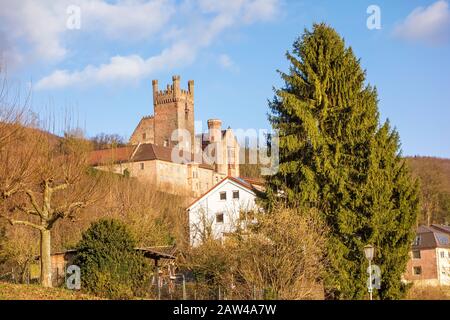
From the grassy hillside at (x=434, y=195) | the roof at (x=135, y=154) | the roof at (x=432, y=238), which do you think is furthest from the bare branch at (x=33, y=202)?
the roof at (x=135, y=154)

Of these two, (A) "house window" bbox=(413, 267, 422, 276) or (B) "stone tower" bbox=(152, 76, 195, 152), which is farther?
(B) "stone tower" bbox=(152, 76, 195, 152)

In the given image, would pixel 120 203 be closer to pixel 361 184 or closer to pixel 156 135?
pixel 361 184

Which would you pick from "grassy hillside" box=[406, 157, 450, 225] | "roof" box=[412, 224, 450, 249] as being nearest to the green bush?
"roof" box=[412, 224, 450, 249]

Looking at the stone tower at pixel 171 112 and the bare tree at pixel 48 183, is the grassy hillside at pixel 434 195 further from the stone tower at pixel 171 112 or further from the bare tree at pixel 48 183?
the bare tree at pixel 48 183

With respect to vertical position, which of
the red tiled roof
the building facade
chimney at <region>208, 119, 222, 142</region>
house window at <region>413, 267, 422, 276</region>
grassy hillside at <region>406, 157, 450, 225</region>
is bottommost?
house window at <region>413, 267, 422, 276</region>

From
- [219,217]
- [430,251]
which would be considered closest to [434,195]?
[430,251]

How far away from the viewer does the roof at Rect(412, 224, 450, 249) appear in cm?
6019

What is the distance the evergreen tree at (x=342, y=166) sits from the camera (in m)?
25.2

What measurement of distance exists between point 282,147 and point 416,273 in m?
39.6

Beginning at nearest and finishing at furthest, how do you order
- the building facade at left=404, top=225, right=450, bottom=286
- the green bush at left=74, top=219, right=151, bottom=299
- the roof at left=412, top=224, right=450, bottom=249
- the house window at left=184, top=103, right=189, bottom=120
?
the green bush at left=74, top=219, right=151, bottom=299 < the building facade at left=404, top=225, right=450, bottom=286 < the roof at left=412, top=224, right=450, bottom=249 < the house window at left=184, top=103, right=189, bottom=120

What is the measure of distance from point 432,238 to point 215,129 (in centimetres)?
4896

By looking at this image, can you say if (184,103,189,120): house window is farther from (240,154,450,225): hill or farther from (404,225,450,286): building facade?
(404,225,450,286): building facade

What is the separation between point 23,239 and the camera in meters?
36.3

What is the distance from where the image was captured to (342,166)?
26.1 m
